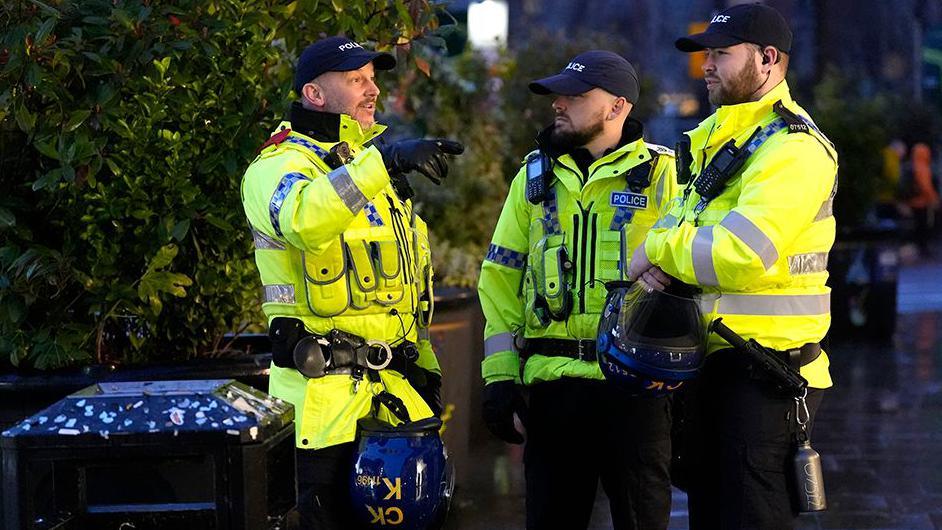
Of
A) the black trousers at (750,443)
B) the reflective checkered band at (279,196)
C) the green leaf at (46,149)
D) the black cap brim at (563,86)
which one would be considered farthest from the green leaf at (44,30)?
the black trousers at (750,443)

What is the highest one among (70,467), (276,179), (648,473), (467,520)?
(276,179)

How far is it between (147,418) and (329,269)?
1.42m

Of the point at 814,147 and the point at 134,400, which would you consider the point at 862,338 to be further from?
the point at 134,400

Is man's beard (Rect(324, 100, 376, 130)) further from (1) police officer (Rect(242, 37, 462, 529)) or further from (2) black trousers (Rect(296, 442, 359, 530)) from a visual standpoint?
(2) black trousers (Rect(296, 442, 359, 530))

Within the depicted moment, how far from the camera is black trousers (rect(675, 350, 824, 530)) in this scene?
13.4 feet

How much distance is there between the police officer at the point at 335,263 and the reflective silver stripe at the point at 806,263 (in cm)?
104

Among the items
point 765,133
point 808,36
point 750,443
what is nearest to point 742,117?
point 765,133

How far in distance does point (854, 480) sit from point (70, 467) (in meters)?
5.35

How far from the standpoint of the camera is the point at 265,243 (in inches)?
174

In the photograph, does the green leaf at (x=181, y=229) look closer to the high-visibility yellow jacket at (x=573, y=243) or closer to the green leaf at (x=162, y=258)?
the green leaf at (x=162, y=258)

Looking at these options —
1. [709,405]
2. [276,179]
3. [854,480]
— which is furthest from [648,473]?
[854,480]

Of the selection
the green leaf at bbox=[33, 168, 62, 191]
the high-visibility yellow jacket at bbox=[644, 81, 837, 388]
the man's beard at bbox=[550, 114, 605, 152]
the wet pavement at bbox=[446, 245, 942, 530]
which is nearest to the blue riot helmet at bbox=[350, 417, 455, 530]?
the high-visibility yellow jacket at bbox=[644, 81, 837, 388]

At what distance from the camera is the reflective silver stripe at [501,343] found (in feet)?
16.0

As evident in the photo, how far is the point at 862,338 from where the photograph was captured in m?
13.1
